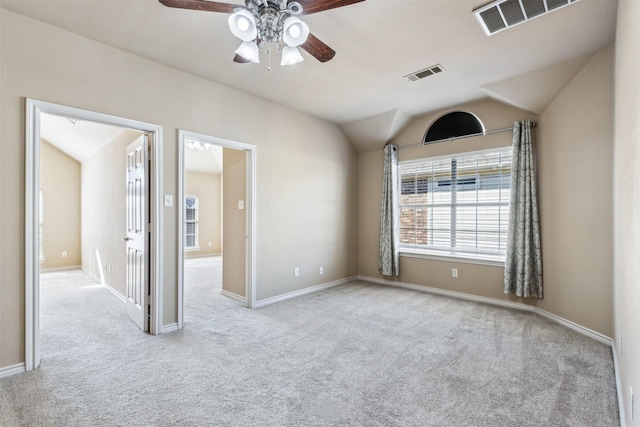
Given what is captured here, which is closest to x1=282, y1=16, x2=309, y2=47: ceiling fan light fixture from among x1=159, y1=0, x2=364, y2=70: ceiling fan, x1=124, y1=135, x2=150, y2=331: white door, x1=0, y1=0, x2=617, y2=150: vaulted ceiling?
x1=159, y1=0, x2=364, y2=70: ceiling fan

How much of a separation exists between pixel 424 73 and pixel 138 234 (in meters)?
3.66

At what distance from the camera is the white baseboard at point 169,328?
3143mm

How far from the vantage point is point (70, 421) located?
1.81m

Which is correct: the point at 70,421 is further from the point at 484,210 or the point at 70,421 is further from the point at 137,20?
the point at 484,210

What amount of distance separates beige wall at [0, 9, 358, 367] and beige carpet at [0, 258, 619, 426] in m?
0.55

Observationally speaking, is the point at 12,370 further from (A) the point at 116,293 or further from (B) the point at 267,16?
(B) the point at 267,16

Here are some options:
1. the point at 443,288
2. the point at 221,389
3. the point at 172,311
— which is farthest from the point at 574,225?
the point at 172,311

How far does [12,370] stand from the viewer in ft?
7.60

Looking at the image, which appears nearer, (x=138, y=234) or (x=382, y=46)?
(x=382, y=46)

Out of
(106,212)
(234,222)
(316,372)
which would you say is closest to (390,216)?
(234,222)

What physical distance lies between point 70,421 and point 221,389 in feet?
2.84

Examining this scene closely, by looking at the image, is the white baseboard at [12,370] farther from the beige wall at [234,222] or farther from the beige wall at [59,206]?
the beige wall at [59,206]

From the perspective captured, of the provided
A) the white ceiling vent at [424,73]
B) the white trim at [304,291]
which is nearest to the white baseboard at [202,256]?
the white trim at [304,291]

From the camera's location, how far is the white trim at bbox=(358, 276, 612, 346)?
9.89 feet
